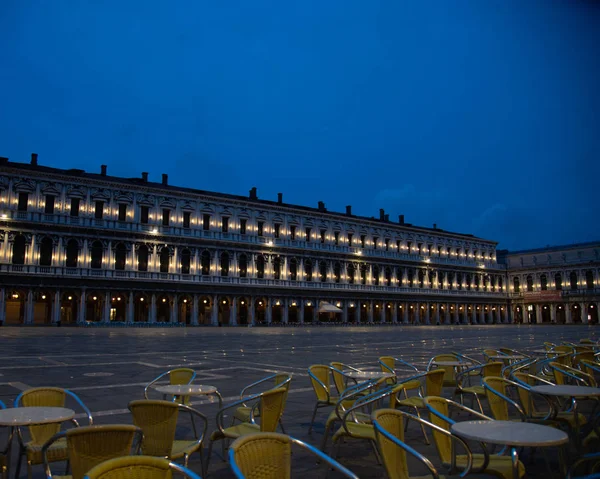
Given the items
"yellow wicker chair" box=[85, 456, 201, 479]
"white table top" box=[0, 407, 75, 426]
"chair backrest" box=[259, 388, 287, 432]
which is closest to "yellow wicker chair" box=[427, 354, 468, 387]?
"chair backrest" box=[259, 388, 287, 432]

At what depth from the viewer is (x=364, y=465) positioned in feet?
17.3

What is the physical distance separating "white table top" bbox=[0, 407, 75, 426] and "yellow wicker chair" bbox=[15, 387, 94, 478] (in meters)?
0.13

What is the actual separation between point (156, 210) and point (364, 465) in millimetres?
44400

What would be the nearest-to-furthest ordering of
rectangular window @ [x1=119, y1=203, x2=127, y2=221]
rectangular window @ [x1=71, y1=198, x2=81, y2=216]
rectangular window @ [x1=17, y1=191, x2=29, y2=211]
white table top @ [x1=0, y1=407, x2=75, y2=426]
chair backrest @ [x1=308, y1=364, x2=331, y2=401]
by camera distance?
white table top @ [x1=0, y1=407, x2=75, y2=426]
chair backrest @ [x1=308, y1=364, x2=331, y2=401]
rectangular window @ [x1=17, y1=191, x2=29, y2=211]
rectangular window @ [x1=71, y1=198, x2=81, y2=216]
rectangular window @ [x1=119, y1=203, x2=127, y2=221]

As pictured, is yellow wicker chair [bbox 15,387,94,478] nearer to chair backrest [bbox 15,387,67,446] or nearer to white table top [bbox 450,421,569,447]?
chair backrest [bbox 15,387,67,446]

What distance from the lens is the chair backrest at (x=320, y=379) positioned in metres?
6.56

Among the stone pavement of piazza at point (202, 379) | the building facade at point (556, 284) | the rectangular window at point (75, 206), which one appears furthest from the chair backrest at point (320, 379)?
the building facade at point (556, 284)

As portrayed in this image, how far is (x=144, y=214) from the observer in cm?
4706

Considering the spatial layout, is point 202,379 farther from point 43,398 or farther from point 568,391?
point 568,391

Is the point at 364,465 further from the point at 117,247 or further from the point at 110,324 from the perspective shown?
the point at 117,247

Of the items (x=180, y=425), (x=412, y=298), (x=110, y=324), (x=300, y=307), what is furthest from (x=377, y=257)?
(x=180, y=425)

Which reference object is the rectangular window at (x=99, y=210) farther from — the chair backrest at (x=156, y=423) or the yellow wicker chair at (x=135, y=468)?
the yellow wicker chair at (x=135, y=468)

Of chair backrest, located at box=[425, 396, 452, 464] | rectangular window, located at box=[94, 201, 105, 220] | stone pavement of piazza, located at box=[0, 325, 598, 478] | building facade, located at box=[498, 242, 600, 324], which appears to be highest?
rectangular window, located at box=[94, 201, 105, 220]

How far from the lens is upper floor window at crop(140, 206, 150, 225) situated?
4691cm
